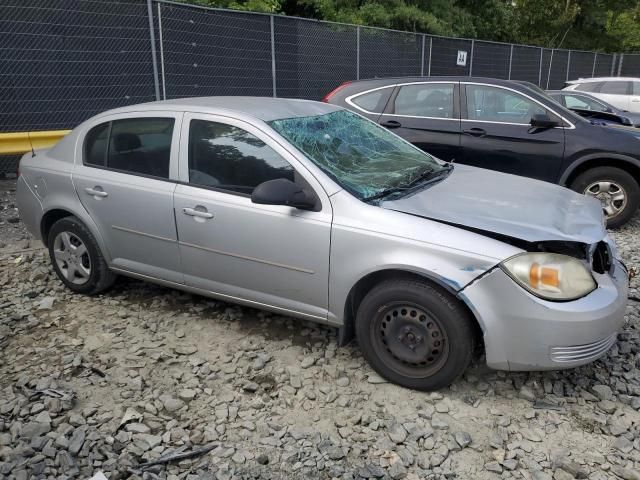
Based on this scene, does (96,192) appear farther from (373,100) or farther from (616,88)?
(616,88)

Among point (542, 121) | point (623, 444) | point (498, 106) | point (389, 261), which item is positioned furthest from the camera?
point (498, 106)

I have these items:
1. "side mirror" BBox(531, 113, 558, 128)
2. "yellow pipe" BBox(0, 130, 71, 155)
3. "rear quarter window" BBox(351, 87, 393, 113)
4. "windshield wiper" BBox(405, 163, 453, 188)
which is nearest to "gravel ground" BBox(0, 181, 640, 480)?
"windshield wiper" BBox(405, 163, 453, 188)

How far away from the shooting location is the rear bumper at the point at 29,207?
443 centimetres

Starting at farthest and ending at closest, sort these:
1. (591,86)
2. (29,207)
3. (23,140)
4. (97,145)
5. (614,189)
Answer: (591,86)
(23,140)
(614,189)
(29,207)
(97,145)

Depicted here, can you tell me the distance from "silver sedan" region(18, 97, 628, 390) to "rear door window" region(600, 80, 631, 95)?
42.1 feet

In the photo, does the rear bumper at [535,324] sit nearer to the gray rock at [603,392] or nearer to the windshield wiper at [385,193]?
the gray rock at [603,392]

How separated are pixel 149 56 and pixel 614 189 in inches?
262

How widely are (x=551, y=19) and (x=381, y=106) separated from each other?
25.9m

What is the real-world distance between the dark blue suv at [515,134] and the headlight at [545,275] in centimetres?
358

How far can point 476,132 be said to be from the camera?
6.32 metres

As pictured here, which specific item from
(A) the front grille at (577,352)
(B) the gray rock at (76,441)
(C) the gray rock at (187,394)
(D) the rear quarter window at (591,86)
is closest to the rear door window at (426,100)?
(A) the front grille at (577,352)

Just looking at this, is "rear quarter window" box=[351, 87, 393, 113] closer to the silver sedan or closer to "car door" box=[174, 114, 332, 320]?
the silver sedan

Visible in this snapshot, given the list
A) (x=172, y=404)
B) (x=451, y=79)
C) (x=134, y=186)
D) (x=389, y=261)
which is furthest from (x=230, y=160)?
(x=451, y=79)

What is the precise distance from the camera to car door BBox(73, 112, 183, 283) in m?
3.77
